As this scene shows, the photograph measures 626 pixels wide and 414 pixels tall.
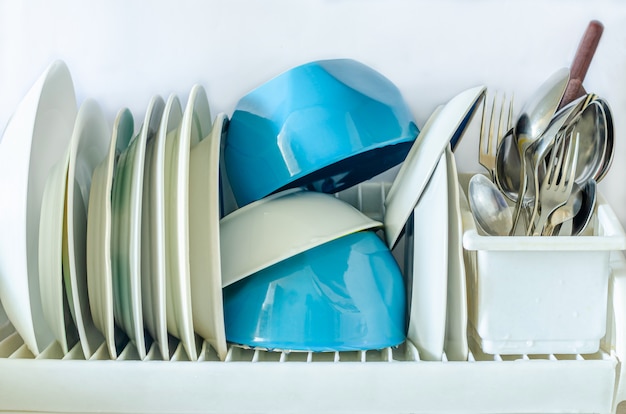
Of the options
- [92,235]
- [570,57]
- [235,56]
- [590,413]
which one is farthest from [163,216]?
[570,57]

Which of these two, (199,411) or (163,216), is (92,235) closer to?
(163,216)

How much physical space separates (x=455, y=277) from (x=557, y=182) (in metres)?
0.16

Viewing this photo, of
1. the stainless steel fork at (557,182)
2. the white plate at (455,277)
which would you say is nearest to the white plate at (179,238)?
the white plate at (455,277)

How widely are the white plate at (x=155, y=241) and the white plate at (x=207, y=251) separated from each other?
0.12 ft

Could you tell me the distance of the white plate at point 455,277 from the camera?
0.60 m

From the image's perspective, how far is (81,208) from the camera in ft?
2.23

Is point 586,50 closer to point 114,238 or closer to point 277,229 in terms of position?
point 277,229

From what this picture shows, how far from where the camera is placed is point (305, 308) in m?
0.61

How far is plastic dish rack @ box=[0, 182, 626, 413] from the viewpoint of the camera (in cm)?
59

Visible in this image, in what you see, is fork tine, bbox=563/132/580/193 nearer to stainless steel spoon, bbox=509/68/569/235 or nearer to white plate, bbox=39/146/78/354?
stainless steel spoon, bbox=509/68/569/235

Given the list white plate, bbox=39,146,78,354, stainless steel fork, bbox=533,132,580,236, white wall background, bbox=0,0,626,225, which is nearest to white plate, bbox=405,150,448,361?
stainless steel fork, bbox=533,132,580,236

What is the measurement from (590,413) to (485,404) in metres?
0.10

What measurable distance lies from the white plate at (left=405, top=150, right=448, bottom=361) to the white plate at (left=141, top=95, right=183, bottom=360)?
0.82 ft

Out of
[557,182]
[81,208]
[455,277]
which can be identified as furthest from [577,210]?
[81,208]
